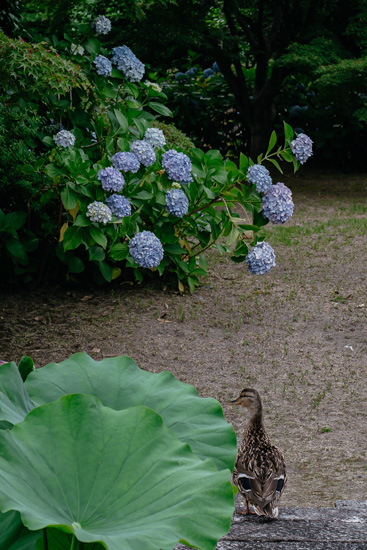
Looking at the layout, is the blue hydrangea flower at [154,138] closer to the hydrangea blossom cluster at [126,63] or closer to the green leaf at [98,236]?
the hydrangea blossom cluster at [126,63]

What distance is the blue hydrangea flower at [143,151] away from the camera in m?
5.30

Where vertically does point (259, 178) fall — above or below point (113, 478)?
above

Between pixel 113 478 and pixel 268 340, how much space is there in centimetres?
382

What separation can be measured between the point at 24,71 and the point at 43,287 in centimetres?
188

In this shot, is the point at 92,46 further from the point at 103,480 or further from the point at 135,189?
the point at 103,480

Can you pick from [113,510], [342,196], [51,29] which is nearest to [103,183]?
[51,29]

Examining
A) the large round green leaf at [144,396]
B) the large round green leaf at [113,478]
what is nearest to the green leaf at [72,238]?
the large round green leaf at [144,396]

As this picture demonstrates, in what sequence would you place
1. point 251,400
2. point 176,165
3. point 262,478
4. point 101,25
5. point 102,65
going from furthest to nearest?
point 101,25, point 102,65, point 176,165, point 251,400, point 262,478

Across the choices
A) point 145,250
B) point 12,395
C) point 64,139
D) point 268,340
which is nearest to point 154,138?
point 64,139

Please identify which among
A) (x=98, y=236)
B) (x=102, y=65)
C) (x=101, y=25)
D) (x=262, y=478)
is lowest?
(x=262, y=478)

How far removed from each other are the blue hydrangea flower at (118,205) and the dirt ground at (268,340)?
0.84 meters

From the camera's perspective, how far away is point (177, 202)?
5.38 m

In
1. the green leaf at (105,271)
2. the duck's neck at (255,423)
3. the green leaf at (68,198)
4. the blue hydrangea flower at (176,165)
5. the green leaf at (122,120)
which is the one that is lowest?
the duck's neck at (255,423)

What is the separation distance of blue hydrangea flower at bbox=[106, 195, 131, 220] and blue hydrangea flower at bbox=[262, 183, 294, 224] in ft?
3.31
